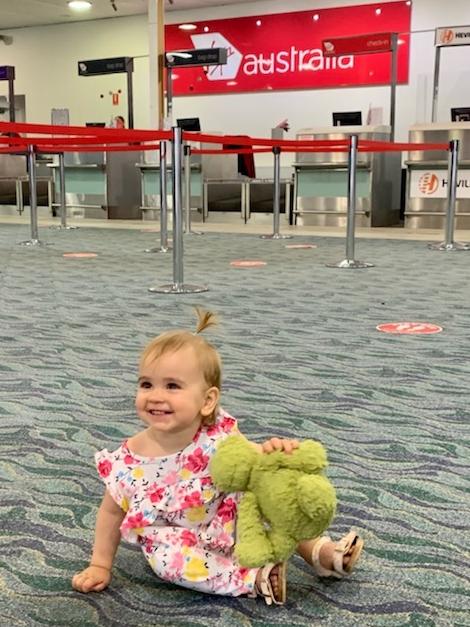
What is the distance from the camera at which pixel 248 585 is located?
3.46 ft

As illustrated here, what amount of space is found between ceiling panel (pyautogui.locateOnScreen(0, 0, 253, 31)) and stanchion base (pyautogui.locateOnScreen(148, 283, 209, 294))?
8.84 meters

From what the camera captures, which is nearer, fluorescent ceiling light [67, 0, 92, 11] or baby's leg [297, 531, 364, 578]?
baby's leg [297, 531, 364, 578]

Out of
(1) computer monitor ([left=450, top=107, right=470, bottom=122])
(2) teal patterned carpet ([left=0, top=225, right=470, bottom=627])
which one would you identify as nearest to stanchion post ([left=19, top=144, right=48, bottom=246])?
(2) teal patterned carpet ([left=0, top=225, right=470, bottom=627])

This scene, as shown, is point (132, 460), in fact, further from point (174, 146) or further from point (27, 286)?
point (27, 286)

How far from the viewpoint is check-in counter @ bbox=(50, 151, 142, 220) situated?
10008 mm

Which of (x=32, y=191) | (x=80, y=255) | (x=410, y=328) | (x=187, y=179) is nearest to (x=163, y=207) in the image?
(x=80, y=255)

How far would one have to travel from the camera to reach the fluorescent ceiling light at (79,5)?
38.8 ft

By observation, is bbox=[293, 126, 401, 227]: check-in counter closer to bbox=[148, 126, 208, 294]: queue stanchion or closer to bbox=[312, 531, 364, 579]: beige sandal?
bbox=[148, 126, 208, 294]: queue stanchion

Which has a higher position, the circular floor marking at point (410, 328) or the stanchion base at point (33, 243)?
the circular floor marking at point (410, 328)

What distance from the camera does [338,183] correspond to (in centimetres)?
876

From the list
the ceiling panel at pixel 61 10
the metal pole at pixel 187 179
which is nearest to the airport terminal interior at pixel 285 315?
the metal pole at pixel 187 179

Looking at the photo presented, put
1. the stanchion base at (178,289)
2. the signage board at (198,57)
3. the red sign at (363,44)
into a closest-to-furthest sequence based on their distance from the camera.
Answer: the stanchion base at (178,289) < the signage board at (198,57) < the red sign at (363,44)

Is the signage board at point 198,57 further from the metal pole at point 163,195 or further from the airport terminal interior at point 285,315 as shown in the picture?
the metal pole at point 163,195

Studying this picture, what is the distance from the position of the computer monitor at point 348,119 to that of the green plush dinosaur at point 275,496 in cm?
851
